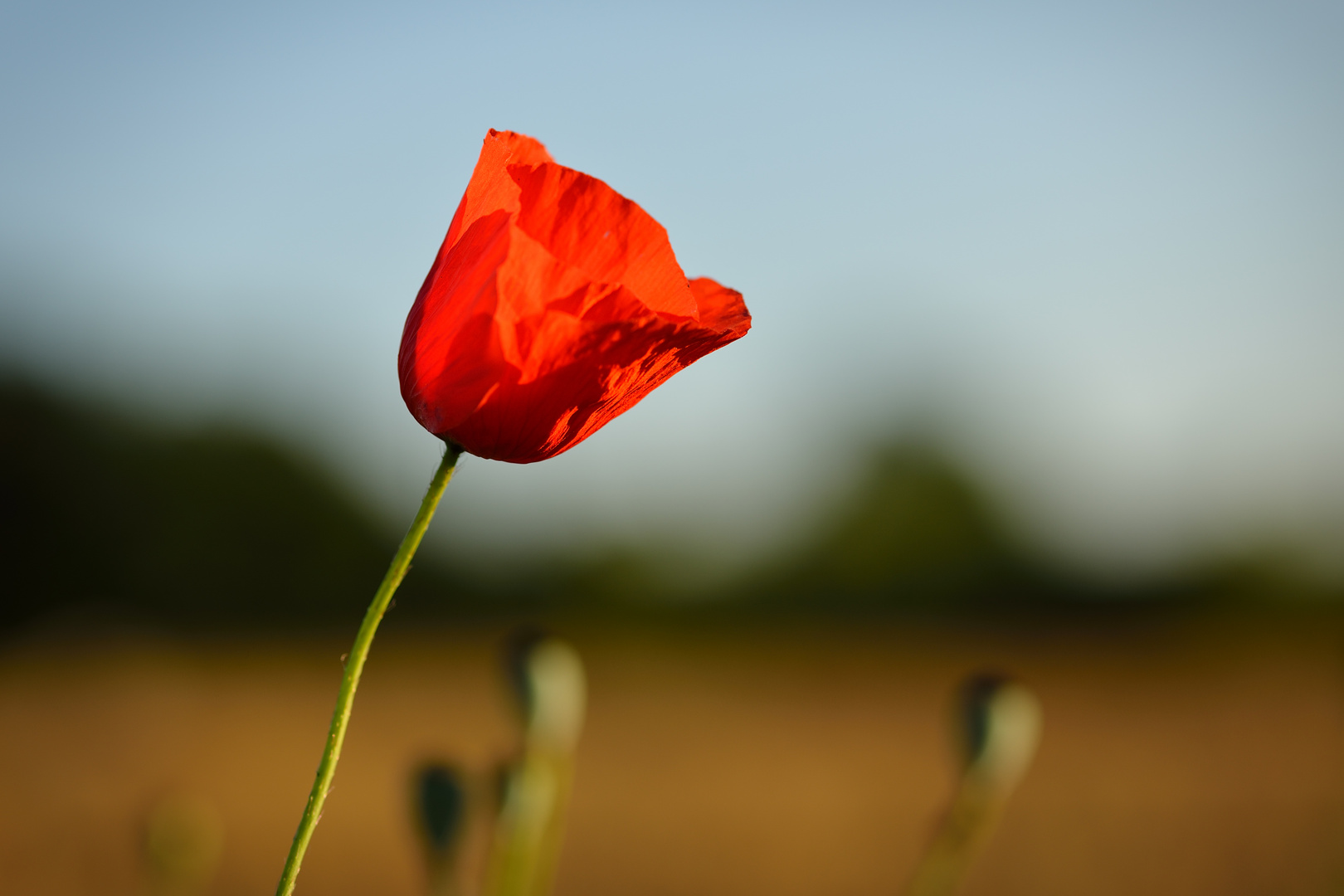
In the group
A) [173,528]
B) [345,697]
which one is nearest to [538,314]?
[345,697]

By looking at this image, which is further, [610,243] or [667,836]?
[667,836]

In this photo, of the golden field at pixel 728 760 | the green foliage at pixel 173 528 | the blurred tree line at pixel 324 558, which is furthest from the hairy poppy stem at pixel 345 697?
the green foliage at pixel 173 528

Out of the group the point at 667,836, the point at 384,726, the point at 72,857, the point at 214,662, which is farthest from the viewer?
the point at 214,662

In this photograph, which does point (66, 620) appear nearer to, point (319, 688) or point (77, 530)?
point (77, 530)

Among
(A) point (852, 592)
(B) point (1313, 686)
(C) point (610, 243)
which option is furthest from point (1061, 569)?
(C) point (610, 243)

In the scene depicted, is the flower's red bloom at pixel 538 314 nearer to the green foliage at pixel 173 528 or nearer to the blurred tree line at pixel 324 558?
the blurred tree line at pixel 324 558

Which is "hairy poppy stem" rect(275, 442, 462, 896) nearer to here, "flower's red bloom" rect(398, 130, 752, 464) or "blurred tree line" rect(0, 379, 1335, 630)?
"flower's red bloom" rect(398, 130, 752, 464)
